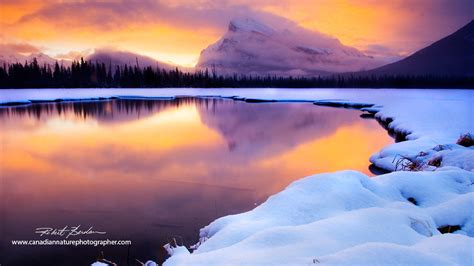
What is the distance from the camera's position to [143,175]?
29.8ft

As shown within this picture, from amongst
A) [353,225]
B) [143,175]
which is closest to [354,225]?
[353,225]

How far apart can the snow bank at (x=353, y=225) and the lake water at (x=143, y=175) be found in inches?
62.7

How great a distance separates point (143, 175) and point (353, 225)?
7.02 meters

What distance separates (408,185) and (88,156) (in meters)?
9.97

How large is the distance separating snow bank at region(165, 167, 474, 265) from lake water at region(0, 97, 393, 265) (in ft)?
5.22

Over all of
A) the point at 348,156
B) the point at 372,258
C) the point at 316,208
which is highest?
the point at 372,258

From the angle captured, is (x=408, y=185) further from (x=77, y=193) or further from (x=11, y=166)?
(x=11, y=166)

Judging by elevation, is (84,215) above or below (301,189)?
below

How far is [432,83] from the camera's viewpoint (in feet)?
292

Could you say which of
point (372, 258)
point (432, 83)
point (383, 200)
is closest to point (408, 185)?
point (383, 200)

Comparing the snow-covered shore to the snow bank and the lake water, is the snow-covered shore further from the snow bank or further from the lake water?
the lake water

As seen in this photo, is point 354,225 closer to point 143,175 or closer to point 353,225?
point 353,225

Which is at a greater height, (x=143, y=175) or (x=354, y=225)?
(x=354, y=225)

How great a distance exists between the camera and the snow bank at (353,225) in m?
2.24
